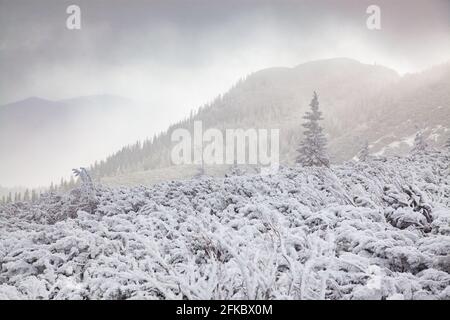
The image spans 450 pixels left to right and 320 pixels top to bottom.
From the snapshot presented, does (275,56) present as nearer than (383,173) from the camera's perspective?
No

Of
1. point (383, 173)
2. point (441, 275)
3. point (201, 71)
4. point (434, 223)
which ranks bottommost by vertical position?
point (441, 275)

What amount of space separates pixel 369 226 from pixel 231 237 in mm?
1625

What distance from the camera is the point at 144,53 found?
9.09 m

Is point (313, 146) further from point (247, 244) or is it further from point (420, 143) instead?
point (247, 244)

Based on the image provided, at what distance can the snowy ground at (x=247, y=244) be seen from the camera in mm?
3484

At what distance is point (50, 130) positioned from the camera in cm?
1023

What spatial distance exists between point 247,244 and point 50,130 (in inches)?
312

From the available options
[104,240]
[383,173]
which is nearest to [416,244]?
[383,173]

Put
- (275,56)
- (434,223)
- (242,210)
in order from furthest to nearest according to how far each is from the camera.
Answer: (275,56), (242,210), (434,223)

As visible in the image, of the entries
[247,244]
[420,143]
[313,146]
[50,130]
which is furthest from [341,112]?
[247,244]

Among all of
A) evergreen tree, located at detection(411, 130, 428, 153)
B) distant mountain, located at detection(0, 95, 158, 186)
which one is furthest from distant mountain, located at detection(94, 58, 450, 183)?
distant mountain, located at detection(0, 95, 158, 186)

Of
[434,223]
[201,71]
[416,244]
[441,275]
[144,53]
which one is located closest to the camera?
[441,275]

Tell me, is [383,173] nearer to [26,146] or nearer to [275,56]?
[275,56]

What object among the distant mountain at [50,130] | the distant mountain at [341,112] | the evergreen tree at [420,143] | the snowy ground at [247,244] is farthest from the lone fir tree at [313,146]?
the distant mountain at [341,112]
